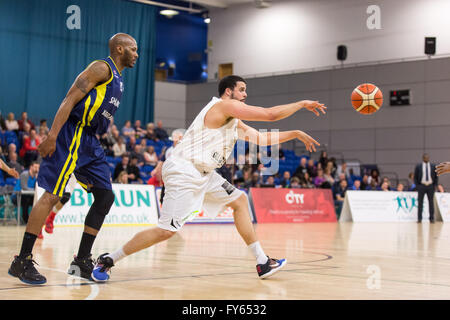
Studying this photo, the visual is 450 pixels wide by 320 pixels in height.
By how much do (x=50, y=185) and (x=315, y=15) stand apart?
72.4 feet

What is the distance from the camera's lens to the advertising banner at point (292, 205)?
16.4 meters

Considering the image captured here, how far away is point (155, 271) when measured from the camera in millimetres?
5477

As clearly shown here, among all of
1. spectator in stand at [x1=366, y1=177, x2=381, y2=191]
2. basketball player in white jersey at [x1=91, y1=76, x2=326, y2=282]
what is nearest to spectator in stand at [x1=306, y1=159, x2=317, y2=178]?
spectator in stand at [x1=366, y1=177, x2=381, y2=191]

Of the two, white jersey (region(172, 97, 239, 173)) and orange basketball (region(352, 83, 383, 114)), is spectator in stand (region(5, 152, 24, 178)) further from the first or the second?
white jersey (region(172, 97, 239, 173))

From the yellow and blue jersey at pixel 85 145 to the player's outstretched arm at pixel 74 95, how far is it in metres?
0.07

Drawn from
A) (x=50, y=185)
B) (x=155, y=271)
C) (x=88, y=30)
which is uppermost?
(x=88, y=30)

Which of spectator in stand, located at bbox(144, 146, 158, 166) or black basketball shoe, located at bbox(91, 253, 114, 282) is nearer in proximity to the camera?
black basketball shoe, located at bbox(91, 253, 114, 282)

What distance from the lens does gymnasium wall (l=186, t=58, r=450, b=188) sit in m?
22.0

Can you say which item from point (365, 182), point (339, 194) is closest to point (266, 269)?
point (339, 194)

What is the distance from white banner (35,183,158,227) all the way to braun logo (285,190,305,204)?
4464 mm

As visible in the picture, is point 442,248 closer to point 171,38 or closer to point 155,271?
point 155,271

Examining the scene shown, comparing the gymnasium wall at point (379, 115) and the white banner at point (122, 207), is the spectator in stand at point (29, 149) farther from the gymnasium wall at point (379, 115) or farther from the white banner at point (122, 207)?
the gymnasium wall at point (379, 115)

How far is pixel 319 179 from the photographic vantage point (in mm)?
19422
